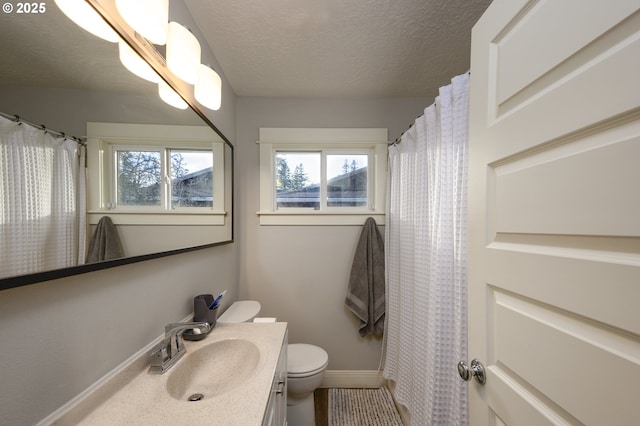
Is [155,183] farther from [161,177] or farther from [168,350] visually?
[168,350]

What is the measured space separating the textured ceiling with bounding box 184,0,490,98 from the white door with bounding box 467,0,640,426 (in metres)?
0.62

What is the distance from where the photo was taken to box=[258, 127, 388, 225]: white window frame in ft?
6.19

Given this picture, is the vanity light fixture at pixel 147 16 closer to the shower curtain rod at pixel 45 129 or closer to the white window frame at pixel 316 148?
the shower curtain rod at pixel 45 129

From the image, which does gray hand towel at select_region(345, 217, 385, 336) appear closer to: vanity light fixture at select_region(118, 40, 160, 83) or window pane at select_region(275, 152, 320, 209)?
window pane at select_region(275, 152, 320, 209)

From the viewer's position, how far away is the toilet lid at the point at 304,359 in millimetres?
1396

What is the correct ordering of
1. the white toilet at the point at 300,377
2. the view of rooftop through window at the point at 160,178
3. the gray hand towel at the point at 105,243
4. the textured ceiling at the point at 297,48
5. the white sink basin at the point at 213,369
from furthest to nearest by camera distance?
the white toilet at the point at 300,377 → the white sink basin at the point at 213,369 → the view of rooftop through window at the point at 160,178 → the gray hand towel at the point at 105,243 → the textured ceiling at the point at 297,48

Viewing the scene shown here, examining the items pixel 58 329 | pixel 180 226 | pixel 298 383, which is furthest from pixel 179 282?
pixel 298 383

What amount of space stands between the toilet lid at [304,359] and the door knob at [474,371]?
3.07 feet

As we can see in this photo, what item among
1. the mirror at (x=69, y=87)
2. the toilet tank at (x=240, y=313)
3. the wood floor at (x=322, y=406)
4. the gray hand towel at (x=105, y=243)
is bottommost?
the wood floor at (x=322, y=406)

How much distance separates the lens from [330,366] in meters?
1.88

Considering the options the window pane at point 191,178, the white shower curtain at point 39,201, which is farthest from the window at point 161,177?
the white shower curtain at point 39,201

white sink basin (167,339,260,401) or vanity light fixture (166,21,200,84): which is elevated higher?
vanity light fixture (166,21,200,84)

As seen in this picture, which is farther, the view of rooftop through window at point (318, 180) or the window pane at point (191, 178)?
the view of rooftop through window at point (318, 180)

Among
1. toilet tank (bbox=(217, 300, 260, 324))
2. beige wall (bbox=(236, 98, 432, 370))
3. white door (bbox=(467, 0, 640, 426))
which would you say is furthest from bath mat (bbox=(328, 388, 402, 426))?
white door (bbox=(467, 0, 640, 426))
